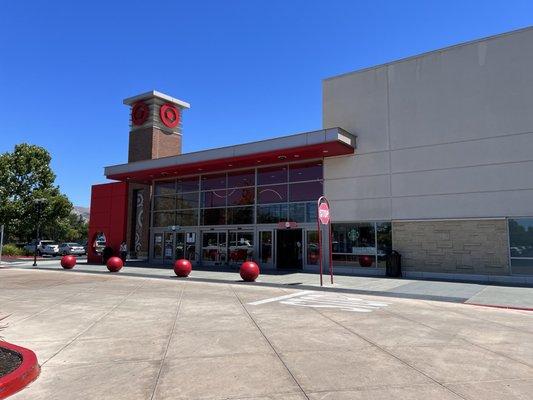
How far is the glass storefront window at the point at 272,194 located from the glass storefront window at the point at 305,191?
1.52ft

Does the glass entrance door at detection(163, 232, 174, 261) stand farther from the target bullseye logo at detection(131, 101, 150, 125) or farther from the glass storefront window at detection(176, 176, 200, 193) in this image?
the target bullseye logo at detection(131, 101, 150, 125)

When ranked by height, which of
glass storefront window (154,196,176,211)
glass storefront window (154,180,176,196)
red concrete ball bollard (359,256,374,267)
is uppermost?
glass storefront window (154,180,176,196)

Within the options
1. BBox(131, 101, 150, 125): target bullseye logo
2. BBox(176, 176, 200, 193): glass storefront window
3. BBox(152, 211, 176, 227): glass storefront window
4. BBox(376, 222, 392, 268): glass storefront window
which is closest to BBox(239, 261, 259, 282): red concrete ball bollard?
BBox(376, 222, 392, 268): glass storefront window

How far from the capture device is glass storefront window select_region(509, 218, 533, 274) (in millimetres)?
17250

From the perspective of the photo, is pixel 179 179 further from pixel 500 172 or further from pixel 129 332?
pixel 129 332

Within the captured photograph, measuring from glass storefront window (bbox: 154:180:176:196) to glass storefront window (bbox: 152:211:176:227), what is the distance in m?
1.40

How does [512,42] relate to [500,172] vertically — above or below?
above

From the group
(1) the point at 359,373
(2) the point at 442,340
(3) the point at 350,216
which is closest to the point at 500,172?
(3) the point at 350,216

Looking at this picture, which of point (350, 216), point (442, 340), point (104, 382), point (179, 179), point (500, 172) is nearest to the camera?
point (104, 382)

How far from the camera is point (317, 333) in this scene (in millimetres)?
8188

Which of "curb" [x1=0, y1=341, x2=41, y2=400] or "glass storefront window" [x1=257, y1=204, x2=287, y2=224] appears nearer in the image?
"curb" [x1=0, y1=341, x2=41, y2=400]

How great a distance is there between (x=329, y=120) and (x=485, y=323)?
1524 centimetres

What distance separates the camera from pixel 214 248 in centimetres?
2659

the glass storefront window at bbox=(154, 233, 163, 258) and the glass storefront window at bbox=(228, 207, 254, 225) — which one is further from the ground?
the glass storefront window at bbox=(228, 207, 254, 225)
